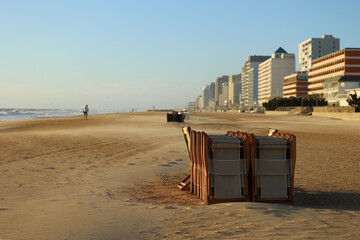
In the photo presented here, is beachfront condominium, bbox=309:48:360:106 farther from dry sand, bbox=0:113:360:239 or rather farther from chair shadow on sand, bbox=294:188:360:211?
chair shadow on sand, bbox=294:188:360:211

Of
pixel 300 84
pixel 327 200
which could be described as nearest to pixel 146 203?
pixel 327 200

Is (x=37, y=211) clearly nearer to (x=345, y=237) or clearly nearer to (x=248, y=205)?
(x=248, y=205)

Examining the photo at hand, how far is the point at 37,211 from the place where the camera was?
5.88 meters

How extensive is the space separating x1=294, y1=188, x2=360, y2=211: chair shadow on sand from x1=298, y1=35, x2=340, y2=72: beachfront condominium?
18282 centimetres

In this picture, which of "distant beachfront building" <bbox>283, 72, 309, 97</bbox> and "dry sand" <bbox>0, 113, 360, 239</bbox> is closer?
"dry sand" <bbox>0, 113, 360, 239</bbox>

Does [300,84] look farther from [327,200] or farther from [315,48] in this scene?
[327,200]

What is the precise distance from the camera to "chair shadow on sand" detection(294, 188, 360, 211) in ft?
22.8

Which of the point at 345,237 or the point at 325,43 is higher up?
the point at 325,43

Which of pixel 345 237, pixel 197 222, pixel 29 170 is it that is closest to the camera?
pixel 345 237

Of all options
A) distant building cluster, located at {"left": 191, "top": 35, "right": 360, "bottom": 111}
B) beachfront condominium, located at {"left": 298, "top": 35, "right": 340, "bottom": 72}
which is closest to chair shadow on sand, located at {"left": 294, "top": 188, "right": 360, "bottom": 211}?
distant building cluster, located at {"left": 191, "top": 35, "right": 360, "bottom": 111}

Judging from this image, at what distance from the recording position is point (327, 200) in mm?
7434

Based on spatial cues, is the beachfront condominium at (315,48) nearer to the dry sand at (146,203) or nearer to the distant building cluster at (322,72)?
the distant building cluster at (322,72)

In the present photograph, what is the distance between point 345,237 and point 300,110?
74498mm

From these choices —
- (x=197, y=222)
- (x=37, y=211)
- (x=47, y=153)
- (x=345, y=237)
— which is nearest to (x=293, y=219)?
(x=345, y=237)
